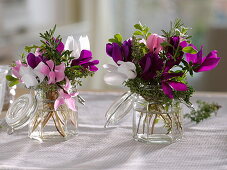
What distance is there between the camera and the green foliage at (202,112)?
142 centimetres

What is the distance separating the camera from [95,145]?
1200 mm

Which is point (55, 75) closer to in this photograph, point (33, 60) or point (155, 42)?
point (33, 60)

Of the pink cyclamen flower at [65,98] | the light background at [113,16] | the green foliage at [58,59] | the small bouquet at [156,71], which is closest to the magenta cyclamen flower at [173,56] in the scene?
the small bouquet at [156,71]

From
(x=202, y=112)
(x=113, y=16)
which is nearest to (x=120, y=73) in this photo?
(x=202, y=112)

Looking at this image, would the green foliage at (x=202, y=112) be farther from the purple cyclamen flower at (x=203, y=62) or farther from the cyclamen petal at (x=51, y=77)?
the cyclamen petal at (x=51, y=77)

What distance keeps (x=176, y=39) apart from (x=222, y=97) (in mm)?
656

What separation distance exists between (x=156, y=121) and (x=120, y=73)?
143mm

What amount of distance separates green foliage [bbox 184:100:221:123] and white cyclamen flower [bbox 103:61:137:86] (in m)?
0.35

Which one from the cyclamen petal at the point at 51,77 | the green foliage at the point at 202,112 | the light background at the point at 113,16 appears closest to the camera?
the cyclamen petal at the point at 51,77

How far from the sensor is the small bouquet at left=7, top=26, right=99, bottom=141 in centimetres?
116

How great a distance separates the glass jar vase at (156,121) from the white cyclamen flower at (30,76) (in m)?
0.24

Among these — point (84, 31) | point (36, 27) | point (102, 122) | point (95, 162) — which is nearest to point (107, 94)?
point (102, 122)

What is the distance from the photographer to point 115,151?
1147 mm

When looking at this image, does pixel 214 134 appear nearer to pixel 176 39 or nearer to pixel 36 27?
pixel 176 39
